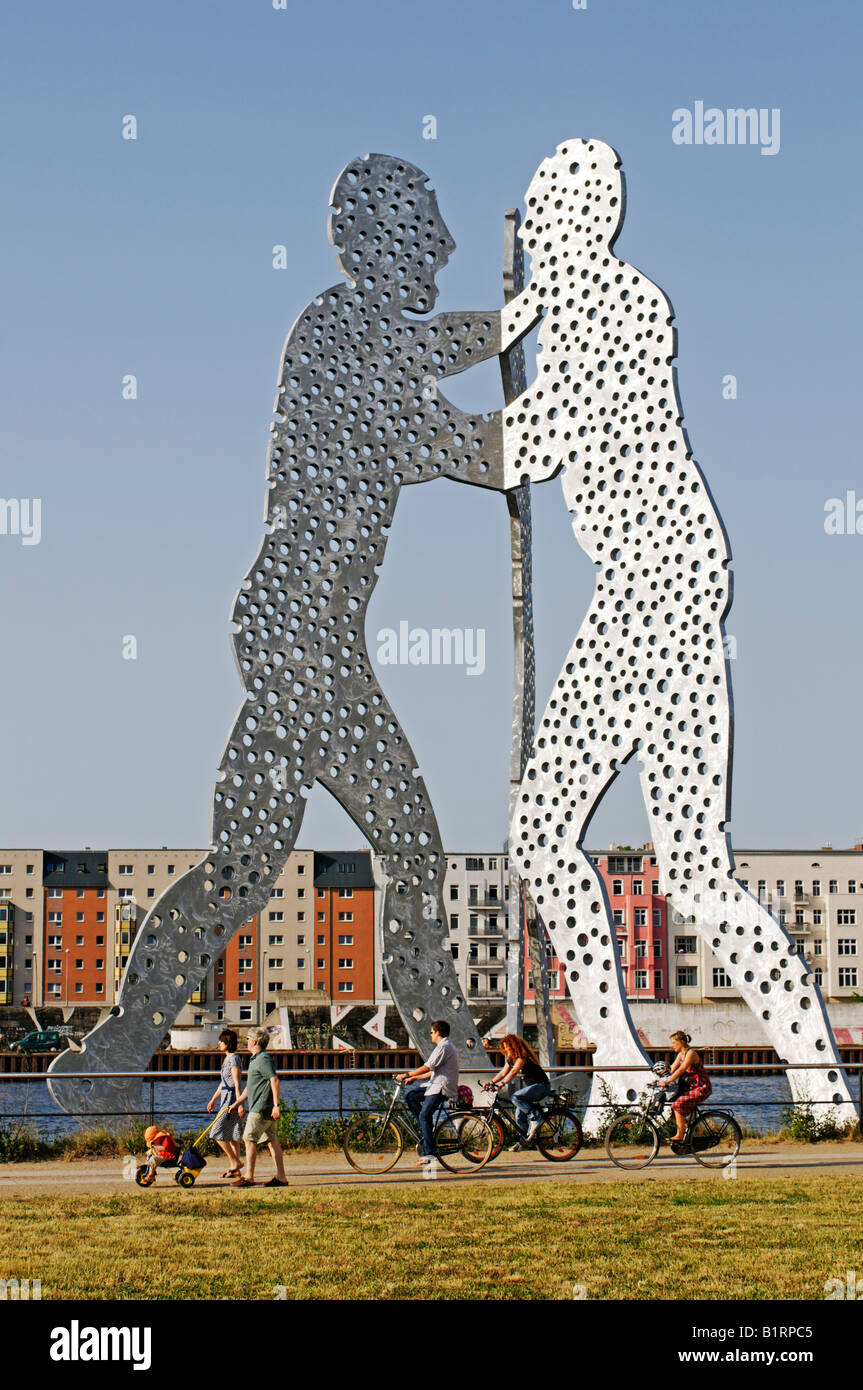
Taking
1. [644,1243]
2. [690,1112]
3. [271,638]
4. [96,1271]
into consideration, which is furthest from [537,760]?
[96,1271]

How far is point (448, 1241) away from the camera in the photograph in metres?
9.75

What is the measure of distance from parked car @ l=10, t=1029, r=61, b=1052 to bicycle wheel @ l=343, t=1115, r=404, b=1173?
2034 inches

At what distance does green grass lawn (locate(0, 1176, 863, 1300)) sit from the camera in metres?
8.51

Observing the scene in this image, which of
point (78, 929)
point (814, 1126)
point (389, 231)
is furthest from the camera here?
point (78, 929)

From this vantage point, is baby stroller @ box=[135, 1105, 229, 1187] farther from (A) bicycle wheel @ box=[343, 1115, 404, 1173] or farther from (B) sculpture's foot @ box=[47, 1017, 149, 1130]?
(B) sculpture's foot @ box=[47, 1017, 149, 1130]

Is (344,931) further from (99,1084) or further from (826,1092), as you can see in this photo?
(826,1092)

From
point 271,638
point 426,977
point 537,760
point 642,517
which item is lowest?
point 426,977

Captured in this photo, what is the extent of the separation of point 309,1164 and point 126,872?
241 feet

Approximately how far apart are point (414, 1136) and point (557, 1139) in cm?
133

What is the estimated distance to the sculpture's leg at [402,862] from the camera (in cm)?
1770

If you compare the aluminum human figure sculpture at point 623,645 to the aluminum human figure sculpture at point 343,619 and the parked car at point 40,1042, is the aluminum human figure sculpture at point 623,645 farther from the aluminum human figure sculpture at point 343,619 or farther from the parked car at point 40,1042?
the parked car at point 40,1042

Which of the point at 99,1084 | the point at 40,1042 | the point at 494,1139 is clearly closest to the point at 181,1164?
the point at 494,1139
